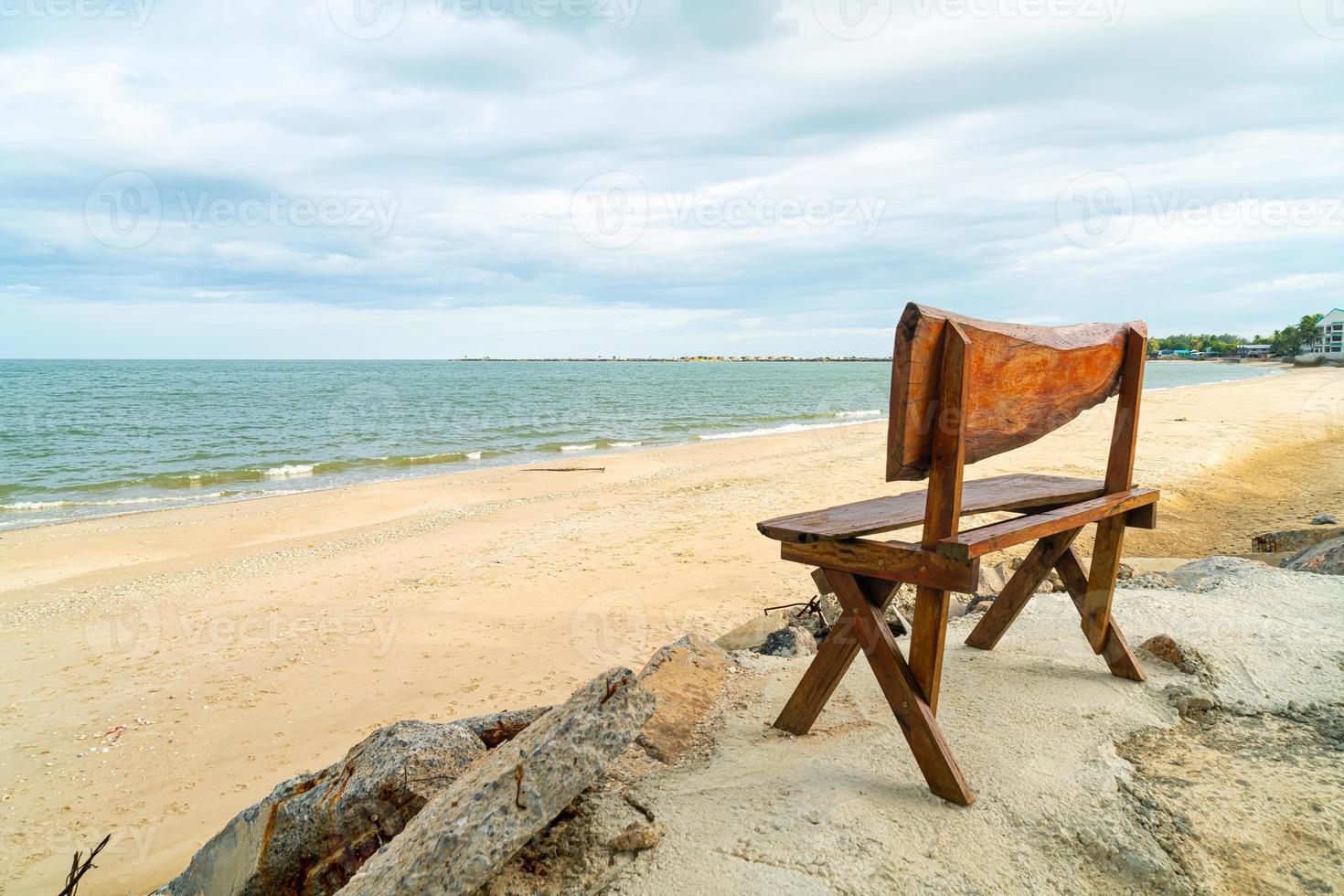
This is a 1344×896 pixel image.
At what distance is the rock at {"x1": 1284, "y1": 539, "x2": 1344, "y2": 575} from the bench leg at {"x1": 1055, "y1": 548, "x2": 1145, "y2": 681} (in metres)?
3.16

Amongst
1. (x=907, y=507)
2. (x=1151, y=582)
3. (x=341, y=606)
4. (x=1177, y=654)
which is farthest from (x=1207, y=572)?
(x=341, y=606)

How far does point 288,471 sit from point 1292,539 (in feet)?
65.6

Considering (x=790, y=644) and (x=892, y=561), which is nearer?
(x=892, y=561)

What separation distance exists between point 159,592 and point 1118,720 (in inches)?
367

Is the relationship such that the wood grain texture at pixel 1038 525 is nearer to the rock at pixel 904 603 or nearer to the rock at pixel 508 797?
the rock at pixel 508 797

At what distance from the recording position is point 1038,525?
283 cm

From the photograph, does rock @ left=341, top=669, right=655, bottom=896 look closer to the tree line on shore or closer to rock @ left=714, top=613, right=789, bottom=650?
rock @ left=714, top=613, right=789, bottom=650

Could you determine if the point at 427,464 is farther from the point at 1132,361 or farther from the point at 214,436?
the point at 1132,361

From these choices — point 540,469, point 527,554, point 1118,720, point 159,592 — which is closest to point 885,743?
point 1118,720

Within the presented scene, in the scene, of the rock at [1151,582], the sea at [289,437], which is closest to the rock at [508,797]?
the rock at [1151,582]

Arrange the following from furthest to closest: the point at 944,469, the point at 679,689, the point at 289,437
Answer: the point at 289,437
the point at 679,689
the point at 944,469

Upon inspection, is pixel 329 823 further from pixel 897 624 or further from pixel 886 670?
pixel 897 624

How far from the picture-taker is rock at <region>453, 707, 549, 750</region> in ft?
10.4

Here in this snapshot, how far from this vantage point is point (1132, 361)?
3.36m
